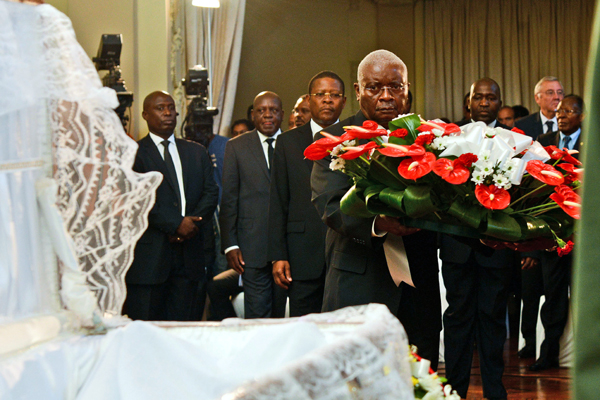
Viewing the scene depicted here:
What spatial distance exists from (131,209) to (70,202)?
21 cm

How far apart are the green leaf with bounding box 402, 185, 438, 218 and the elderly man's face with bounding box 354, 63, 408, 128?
0.69m

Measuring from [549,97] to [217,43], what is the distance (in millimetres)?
3636

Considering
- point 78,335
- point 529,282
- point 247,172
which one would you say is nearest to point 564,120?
point 529,282

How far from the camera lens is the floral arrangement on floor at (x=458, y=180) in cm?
202

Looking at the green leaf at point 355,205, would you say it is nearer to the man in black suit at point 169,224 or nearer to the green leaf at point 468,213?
the green leaf at point 468,213

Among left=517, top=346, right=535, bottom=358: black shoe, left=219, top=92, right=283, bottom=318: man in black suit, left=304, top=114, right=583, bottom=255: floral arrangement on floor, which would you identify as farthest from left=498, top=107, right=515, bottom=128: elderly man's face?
left=304, top=114, right=583, bottom=255: floral arrangement on floor

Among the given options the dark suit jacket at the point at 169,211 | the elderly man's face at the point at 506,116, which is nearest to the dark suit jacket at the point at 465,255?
the dark suit jacket at the point at 169,211

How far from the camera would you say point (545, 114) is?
5824 mm

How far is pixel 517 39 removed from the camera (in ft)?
32.7

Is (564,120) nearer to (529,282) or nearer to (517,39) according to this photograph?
(529,282)

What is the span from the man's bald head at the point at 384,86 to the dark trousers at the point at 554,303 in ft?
7.61

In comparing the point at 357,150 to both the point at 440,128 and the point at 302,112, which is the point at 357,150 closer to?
the point at 440,128

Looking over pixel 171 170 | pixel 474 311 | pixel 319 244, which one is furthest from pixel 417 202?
pixel 171 170

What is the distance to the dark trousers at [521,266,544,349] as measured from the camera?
15.7ft
